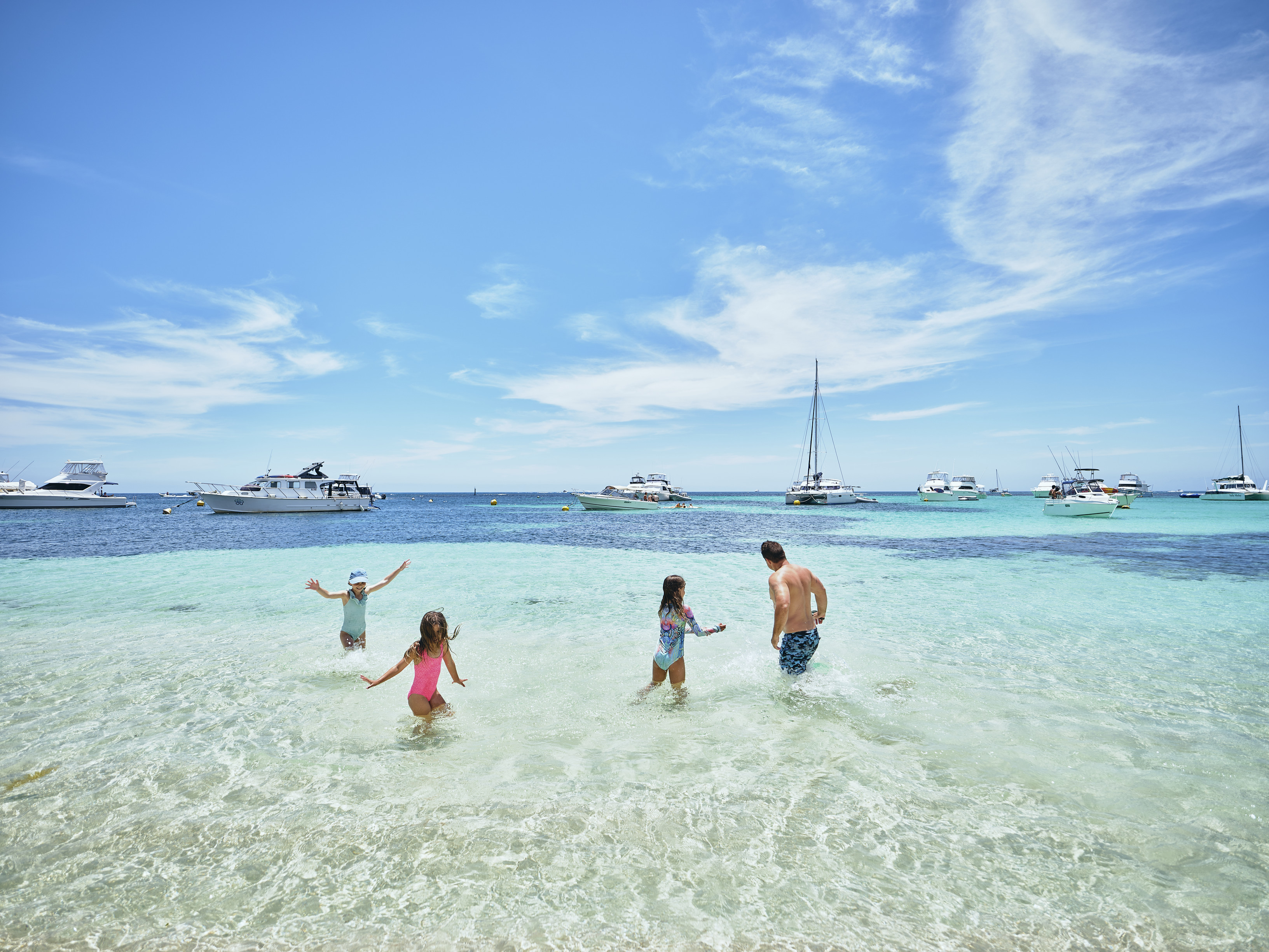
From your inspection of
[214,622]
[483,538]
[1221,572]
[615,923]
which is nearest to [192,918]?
[615,923]

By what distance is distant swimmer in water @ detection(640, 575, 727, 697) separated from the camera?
258 inches

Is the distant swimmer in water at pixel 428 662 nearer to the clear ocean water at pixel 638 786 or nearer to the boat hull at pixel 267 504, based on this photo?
the clear ocean water at pixel 638 786

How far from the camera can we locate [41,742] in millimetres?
5609

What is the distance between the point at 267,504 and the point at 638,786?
61999 millimetres

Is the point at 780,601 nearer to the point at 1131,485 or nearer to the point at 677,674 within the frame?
the point at 677,674

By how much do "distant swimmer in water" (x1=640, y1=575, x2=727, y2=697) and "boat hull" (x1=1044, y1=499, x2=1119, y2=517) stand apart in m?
51.2

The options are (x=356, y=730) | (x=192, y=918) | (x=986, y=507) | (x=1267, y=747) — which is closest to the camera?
(x=192, y=918)

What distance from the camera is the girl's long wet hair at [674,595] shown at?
6492 mm

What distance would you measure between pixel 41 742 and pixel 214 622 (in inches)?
264

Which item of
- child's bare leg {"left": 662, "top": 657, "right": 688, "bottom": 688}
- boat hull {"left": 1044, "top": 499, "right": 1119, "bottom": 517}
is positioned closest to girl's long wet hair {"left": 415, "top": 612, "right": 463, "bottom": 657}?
child's bare leg {"left": 662, "top": 657, "right": 688, "bottom": 688}

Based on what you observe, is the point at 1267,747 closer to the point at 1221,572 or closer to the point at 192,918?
the point at 192,918

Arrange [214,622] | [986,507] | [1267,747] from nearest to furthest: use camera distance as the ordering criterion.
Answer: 1. [1267,747]
2. [214,622]
3. [986,507]

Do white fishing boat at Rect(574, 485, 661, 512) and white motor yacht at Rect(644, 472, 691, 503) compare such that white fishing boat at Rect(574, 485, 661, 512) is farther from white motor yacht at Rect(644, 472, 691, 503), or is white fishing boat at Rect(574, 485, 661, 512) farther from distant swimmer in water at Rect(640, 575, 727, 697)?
distant swimmer in water at Rect(640, 575, 727, 697)

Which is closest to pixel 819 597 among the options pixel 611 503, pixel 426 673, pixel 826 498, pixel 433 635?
pixel 433 635
